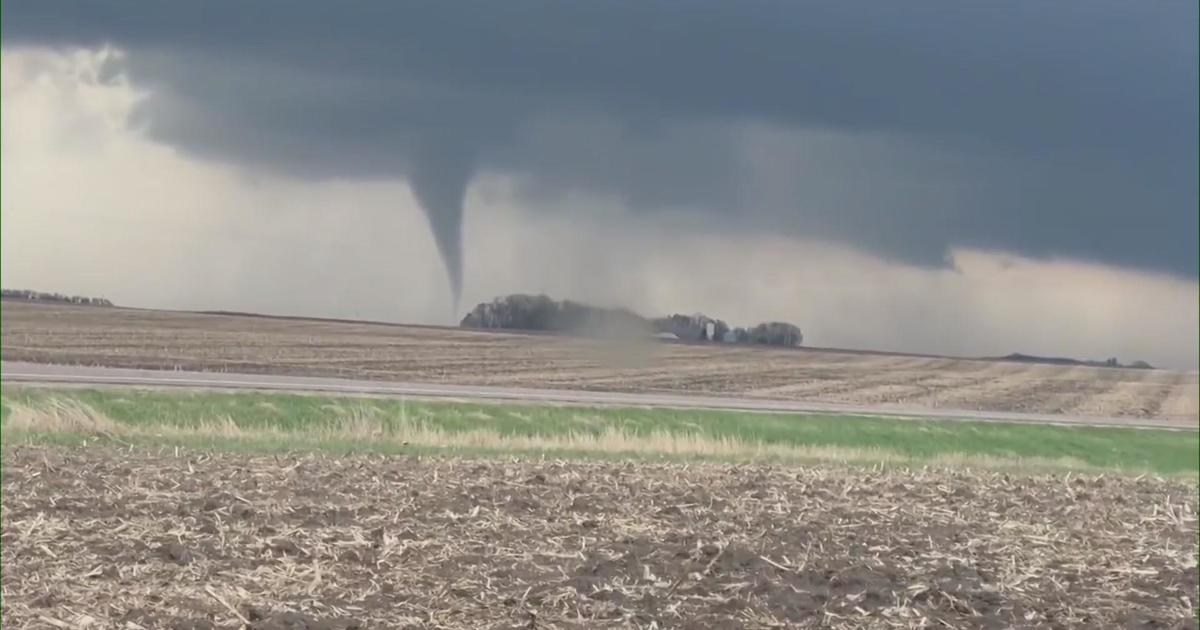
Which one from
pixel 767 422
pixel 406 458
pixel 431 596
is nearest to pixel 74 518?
pixel 431 596

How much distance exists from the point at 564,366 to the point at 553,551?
6.56 meters

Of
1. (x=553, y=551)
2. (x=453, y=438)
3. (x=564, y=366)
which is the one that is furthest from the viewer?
(x=453, y=438)

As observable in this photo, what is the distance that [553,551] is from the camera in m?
9.55

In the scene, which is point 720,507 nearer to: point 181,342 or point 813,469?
point 813,469

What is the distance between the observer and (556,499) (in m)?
11.5

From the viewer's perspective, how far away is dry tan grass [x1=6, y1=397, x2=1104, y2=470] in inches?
712

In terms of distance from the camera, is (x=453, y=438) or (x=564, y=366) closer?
(x=564, y=366)

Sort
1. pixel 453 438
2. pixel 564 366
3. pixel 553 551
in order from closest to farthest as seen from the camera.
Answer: pixel 553 551 < pixel 564 366 < pixel 453 438

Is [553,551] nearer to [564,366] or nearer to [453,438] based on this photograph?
[564,366]

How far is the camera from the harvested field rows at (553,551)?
27.4 feet

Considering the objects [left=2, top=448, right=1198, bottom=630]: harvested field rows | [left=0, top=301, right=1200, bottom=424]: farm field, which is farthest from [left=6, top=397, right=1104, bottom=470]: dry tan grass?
[left=2, top=448, right=1198, bottom=630]: harvested field rows

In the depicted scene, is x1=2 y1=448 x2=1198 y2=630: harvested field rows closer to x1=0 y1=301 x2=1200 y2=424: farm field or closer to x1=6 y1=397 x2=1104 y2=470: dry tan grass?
x1=0 y1=301 x2=1200 y2=424: farm field

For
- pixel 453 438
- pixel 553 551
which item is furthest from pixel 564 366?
pixel 553 551

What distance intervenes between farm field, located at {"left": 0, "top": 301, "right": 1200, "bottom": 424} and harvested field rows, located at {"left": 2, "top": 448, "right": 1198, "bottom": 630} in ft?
9.93
